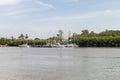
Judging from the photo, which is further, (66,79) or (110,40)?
(110,40)

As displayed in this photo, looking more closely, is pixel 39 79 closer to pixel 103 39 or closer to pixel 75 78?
pixel 75 78

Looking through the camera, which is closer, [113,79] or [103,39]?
[113,79]

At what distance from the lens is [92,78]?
3303 centimetres

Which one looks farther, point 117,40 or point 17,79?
point 117,40

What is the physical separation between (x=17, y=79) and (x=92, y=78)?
7359 millimetres

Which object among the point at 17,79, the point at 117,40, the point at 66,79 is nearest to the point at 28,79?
the point at 17,79

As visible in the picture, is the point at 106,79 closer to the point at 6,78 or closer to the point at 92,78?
the point at 92,78

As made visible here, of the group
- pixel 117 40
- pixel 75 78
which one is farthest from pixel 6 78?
pixel 117 40

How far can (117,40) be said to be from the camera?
197 meters

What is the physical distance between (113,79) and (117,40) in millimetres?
167083

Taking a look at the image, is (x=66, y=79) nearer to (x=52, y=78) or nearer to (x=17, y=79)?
(x=52, y=78)

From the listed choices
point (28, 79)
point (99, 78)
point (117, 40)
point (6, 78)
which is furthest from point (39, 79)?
point (117, 40)

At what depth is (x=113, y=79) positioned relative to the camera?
32438 mm

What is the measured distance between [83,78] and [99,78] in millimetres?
1607
